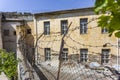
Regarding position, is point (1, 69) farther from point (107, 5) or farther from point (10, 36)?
point (10, 36)

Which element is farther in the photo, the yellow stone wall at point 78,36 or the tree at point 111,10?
the yellow stone wall at point 78,36

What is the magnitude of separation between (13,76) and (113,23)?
9.02 meters

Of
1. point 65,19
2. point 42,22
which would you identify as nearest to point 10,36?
point 42,22

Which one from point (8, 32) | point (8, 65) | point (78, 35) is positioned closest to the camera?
point (8, 65)

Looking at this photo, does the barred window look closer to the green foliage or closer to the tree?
the green foliage

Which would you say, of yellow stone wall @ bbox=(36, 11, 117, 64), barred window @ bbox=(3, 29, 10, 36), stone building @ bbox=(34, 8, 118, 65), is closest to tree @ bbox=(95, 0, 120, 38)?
stone building @ bbox=(34, 8, 118, 65)

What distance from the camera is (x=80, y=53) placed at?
21.9 metres

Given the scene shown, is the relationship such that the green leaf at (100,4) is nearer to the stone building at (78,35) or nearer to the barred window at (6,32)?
the stone building at (78,35)

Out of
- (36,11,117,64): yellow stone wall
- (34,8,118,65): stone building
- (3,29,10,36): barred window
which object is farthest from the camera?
(3,29,10,36): barred window

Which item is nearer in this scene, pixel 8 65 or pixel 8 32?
pixel 8 65

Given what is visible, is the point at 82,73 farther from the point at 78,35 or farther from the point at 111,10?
the point at 78,35

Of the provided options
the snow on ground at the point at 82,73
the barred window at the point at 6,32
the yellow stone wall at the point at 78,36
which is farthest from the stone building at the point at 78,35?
the snow on ground at the point at 82,73

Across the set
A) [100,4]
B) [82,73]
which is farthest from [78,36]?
[100,4]

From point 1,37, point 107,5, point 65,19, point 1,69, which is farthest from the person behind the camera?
point 1,37
